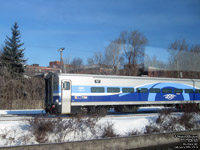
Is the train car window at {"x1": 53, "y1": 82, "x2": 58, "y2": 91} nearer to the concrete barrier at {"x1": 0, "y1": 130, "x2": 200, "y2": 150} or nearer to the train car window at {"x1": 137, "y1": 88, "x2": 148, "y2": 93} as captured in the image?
the train car window at {"x1": 137, "y1": 88, "x2": 148, "y2": 93}

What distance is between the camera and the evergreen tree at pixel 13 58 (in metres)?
32.2

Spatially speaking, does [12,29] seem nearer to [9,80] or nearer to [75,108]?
[9,80]

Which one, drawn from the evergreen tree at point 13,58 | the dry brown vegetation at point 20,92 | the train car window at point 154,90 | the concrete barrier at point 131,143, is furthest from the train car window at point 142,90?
the evergreen tree at point 13,58

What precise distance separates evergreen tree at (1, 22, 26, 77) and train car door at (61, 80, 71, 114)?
18228 millimetres

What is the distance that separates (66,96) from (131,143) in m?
7.69

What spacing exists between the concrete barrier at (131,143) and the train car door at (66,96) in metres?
7.35

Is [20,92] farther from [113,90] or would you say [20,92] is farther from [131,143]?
[131,143]

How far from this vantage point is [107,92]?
17562mm

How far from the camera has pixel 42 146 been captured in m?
7.68

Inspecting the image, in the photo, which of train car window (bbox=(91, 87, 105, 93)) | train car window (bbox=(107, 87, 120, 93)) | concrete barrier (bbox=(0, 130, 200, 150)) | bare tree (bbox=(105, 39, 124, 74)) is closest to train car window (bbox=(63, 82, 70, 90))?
train car window (bbox=(91, 87, 105, 93))

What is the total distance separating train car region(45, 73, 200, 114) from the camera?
630 inches

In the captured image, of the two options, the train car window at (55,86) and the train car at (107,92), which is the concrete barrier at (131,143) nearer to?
the train car at (107,92)

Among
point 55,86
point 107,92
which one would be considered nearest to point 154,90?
point 107,92

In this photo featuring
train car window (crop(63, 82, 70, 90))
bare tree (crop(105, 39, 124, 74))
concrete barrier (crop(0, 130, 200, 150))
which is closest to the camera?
concrete barrier (crop(0, 130, 200, 150))
